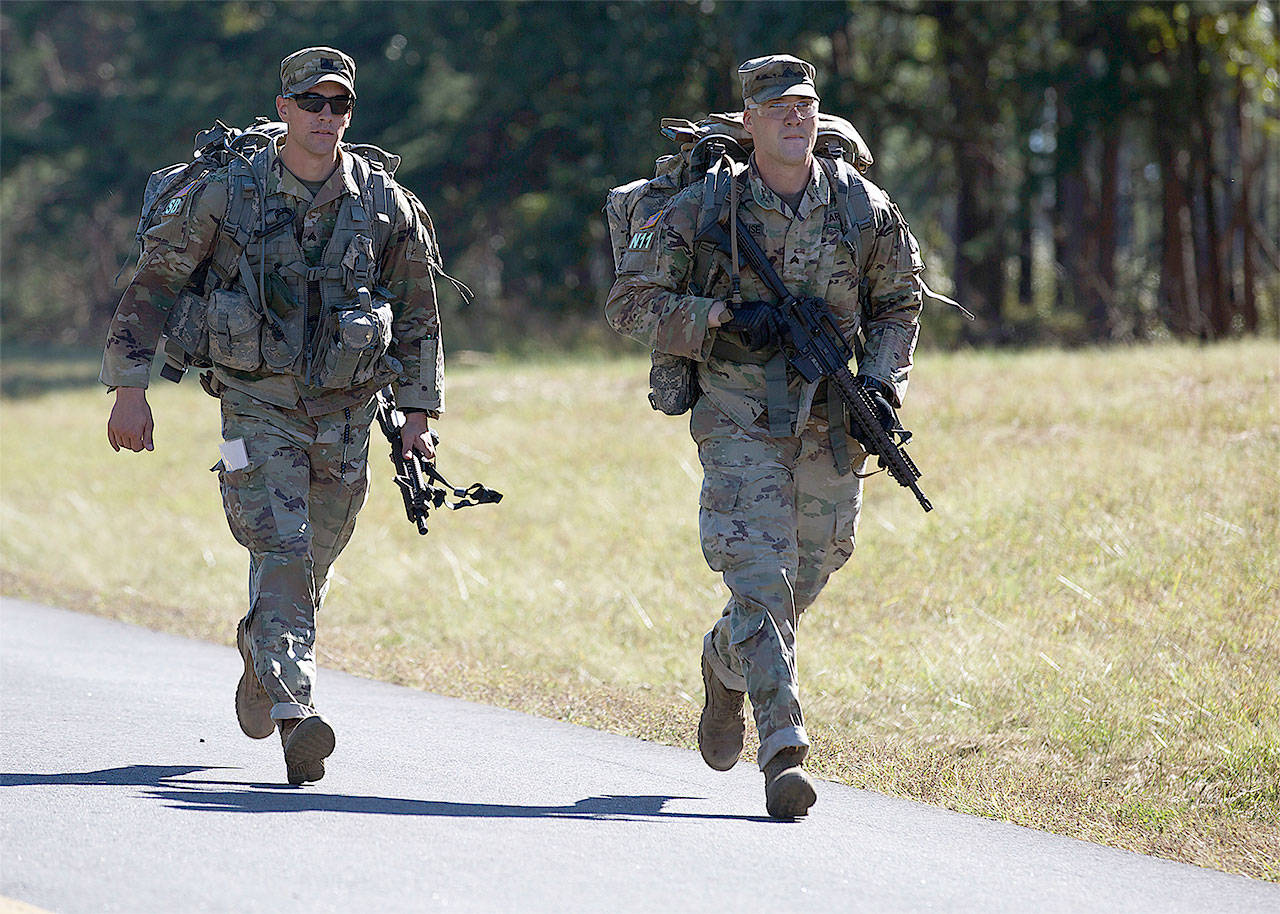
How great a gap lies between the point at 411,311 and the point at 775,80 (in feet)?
4.46

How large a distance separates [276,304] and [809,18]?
16047 millimetres

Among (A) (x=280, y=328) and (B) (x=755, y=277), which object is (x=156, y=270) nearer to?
(A) (x=280, y=328)

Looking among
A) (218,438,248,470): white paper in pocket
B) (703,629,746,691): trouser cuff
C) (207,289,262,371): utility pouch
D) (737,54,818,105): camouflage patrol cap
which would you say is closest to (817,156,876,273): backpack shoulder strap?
(737,54,818,105): camouflage patrol cap

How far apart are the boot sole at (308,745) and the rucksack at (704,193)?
1.37 metres

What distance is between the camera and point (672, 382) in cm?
522

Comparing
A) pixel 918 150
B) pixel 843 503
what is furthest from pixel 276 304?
pixel 918 150

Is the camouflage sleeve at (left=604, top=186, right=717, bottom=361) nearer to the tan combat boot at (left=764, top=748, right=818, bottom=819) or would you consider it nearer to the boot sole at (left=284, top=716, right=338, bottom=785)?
the tan combat boot at (left=764, top=748, right=818, bottom=819)

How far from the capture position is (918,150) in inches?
1606

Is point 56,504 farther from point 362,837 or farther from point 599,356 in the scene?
point 362,837

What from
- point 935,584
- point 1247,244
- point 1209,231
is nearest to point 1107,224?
point 1209,231

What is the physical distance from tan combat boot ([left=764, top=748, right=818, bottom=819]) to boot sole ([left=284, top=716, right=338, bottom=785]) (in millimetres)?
1277

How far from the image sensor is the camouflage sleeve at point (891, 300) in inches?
205

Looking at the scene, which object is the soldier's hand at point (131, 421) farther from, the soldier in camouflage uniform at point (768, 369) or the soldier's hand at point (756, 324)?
the soldier's hand at point (756, 324)

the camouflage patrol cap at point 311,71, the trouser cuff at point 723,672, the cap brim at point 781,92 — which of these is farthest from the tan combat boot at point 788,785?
the camouflage patrol cap at point 311,71
